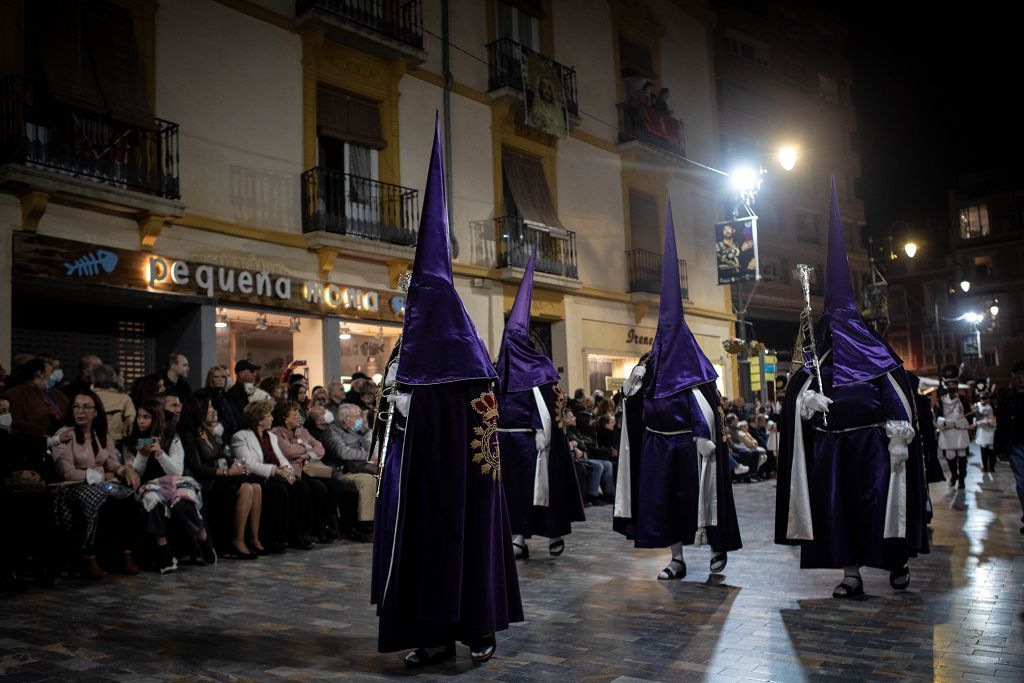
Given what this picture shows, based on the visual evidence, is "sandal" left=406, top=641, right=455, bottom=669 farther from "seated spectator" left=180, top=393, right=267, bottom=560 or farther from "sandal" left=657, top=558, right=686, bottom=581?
"seated spectator" left=180, top=393, right=267, bottom=560

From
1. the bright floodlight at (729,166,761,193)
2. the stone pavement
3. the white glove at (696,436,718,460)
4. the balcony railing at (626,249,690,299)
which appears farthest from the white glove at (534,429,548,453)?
the balcony railing at (626,249,690,299)

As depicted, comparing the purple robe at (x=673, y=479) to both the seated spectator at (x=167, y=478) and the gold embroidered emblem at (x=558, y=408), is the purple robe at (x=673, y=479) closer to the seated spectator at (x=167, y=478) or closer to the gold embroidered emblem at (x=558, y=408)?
the gold embroidered emblem at (x=558, y=408)

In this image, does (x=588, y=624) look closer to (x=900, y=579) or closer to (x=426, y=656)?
(x=426, y=656)

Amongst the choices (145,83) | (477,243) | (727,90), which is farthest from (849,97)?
(145,83)

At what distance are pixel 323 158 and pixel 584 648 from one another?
12644 millimetres

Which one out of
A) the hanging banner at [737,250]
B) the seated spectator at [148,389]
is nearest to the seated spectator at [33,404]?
the seated spectator at [148,389]

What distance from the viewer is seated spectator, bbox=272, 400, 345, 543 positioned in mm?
9508

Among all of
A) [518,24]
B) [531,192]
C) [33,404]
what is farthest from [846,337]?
[518,24]

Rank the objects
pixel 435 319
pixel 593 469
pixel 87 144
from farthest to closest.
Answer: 1. pixel 593 469
2. pixel 87 144
3. pixel 435 319

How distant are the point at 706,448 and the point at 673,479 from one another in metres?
0.42

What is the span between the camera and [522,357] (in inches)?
340

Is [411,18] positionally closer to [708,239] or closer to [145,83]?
[145,83]

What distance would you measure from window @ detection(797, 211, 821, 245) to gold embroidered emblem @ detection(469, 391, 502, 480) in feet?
96.3

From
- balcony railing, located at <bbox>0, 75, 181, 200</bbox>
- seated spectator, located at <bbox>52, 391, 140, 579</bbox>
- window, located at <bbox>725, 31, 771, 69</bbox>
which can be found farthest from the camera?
window, located at <bbox>725, 31, 771, 69</bbox>
